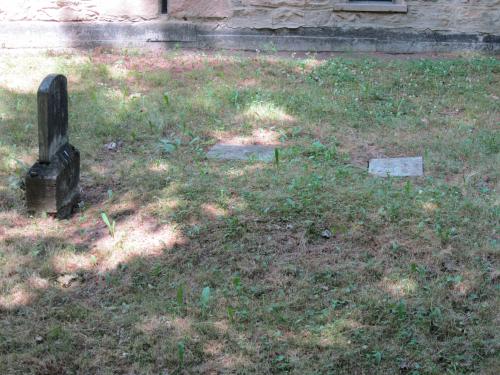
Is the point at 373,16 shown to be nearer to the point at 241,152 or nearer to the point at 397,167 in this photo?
the point at 241,152

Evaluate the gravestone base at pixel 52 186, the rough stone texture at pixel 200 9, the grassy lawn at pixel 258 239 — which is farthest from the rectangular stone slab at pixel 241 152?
the rough stone texture at pixel 200 9

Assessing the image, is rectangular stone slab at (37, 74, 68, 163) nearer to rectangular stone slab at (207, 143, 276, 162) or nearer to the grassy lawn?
the grassy lawn

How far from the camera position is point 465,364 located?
3977 mm

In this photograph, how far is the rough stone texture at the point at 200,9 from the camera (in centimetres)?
1071

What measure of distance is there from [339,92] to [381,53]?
7.44ft

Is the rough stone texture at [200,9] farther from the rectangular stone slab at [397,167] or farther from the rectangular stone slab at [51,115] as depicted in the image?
the rectangular stone slab at [51,115]

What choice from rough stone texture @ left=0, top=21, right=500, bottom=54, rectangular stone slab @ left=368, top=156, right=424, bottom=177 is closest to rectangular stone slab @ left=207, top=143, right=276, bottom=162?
rectangular stone slab @ left=368, top=156, right=424, bottom=177

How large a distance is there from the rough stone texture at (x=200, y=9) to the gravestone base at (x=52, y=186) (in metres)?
5.46

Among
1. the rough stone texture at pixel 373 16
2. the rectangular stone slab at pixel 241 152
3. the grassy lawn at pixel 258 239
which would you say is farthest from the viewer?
the rough stone texture at pixel 373 16

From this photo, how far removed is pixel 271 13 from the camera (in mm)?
10797

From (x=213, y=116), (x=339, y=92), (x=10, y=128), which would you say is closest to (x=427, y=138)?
(x=339, y=92)

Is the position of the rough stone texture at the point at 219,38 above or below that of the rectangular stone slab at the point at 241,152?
above

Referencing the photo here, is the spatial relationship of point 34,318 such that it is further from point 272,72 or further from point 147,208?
point 272,72

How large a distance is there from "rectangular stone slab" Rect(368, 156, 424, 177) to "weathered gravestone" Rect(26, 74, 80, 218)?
2749 mm
